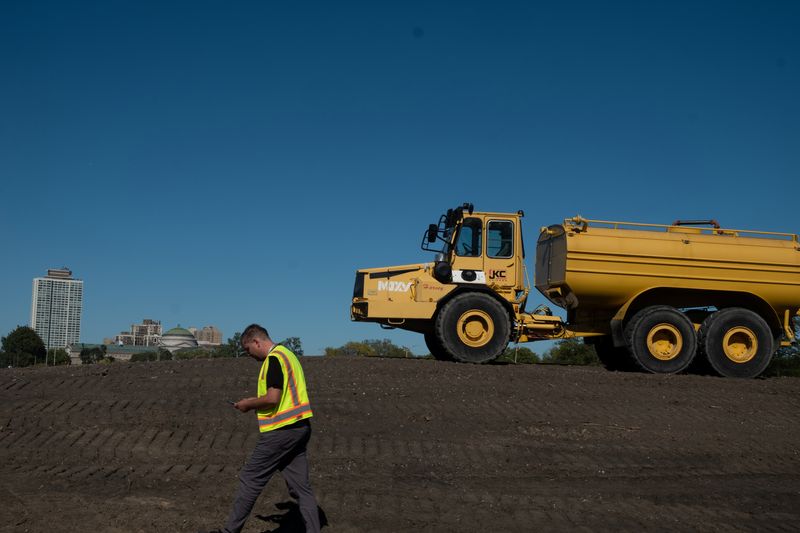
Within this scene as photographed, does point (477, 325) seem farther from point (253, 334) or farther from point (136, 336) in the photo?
point (136, 336)

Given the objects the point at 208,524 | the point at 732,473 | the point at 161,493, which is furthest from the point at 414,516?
the point at 732,473

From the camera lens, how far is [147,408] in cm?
1305

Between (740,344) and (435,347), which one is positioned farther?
(435,347)

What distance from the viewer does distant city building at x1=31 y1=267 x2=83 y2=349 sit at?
173m

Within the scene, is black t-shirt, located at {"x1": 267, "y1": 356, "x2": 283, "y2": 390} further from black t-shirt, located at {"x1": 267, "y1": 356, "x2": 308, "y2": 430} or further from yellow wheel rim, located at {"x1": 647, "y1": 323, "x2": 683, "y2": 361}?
yellow wheel rim, located at {"x1": 647, "y1": 323, "x2": 683, "y2": 361}

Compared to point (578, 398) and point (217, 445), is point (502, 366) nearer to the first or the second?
point (578, 398)

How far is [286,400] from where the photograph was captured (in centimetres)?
703

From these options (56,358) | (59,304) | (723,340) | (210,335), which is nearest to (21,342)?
(56,358)

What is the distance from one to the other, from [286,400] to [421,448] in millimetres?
5101

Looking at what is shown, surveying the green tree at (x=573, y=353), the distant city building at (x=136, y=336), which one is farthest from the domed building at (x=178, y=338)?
the green tree at (x=573, y=353)

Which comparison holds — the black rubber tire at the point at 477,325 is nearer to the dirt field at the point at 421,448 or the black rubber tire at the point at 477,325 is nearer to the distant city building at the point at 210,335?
the dirt field at the point at 421,448

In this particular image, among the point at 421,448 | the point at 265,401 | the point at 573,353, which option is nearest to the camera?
the point at 265,401

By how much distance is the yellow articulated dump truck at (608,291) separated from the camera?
17.2 meters

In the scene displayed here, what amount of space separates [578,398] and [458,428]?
306 cm
